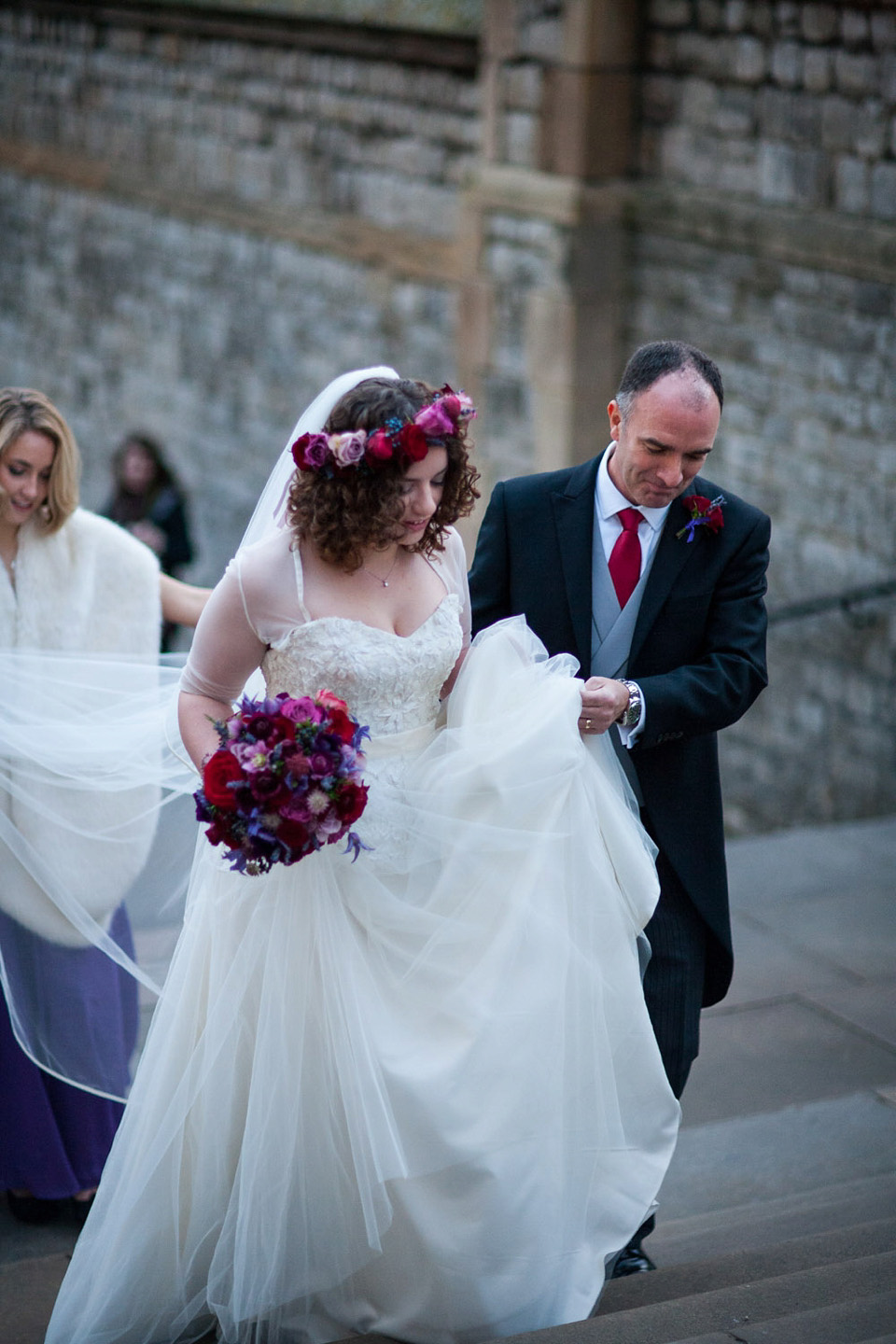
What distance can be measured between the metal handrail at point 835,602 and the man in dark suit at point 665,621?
4209 mm

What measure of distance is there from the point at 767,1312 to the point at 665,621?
1.40 m

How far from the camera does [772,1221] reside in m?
3.57

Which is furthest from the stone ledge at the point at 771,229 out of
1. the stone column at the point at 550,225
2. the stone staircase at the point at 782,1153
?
the stone staircase at the point at 782,1153

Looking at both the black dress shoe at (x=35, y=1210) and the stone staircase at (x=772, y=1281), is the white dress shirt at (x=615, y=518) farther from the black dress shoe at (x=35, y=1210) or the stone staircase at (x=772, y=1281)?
the black dress shoe at (x=35, y=1210)

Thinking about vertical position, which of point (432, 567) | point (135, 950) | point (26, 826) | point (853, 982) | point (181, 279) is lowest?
point (853, 982)

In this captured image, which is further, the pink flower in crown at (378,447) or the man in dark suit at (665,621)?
the man in dark suit at (665,621)

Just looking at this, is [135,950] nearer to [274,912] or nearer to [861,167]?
[274,912]

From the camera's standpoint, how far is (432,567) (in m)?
3.14

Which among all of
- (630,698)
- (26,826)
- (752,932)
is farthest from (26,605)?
(752,932)

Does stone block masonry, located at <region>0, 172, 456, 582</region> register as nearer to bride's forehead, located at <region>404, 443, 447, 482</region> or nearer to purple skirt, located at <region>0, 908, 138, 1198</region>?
purple skirt, located at <region>0, 908, 138, 1198</region>

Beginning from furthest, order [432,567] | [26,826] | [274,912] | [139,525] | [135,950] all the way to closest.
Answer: [139,525], [135,950], [26,826], [432,567], [274,912]

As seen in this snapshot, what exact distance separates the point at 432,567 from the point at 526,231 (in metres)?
6.59

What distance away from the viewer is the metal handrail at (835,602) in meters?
7.33

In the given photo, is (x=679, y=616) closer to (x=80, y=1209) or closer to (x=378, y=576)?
(x=378, y=576)
